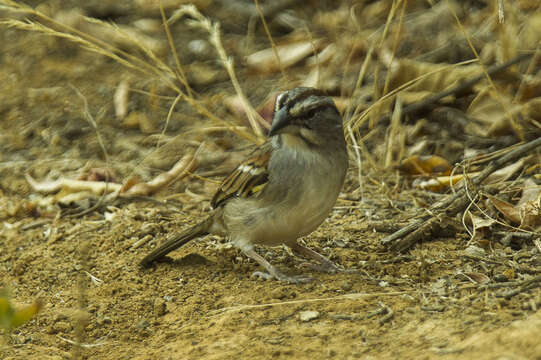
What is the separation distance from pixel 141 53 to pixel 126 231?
343cm

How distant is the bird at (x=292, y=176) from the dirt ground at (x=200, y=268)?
0.98 feet

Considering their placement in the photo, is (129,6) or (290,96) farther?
(129,6)

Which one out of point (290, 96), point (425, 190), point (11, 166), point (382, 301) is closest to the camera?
point (382, 301)

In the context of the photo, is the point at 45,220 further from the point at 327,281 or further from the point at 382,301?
the point at 382,301

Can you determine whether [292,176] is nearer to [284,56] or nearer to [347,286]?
[347,286]

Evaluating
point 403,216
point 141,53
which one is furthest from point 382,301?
point 141,53

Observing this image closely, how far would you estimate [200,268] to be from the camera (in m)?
4.17

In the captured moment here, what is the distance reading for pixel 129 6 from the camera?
27.0ft

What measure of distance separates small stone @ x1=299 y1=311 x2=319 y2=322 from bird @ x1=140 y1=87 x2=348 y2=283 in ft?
1.58

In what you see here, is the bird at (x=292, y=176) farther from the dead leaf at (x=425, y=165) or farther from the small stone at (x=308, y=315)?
the dead leaf at (x=425, y=165)

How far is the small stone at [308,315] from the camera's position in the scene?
3.24 m

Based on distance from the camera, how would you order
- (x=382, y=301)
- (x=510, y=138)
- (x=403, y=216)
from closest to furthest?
(x=382, y=301) → (x=403, y=216) → (x=510, y=138)

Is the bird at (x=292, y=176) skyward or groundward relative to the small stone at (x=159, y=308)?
skyward

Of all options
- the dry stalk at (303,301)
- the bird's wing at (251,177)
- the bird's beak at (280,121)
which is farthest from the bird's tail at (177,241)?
the bird's beak at (280,121)
